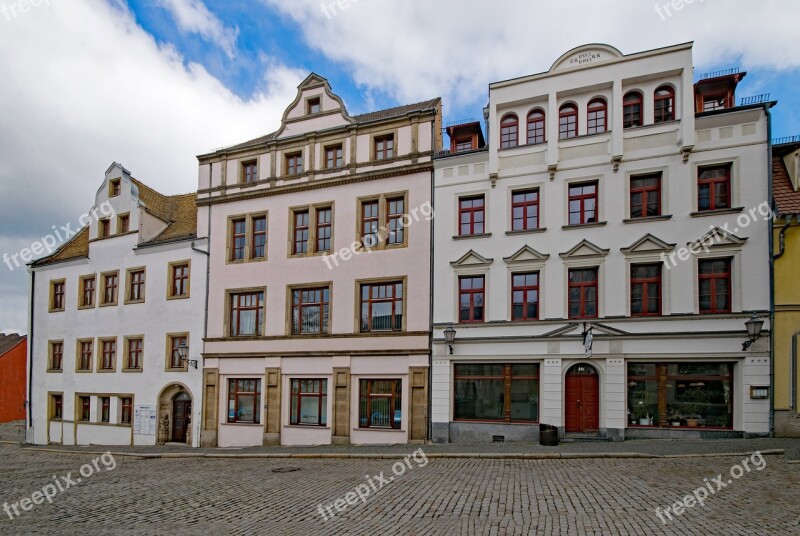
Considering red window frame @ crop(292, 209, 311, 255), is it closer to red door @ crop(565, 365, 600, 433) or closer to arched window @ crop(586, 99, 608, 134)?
arched window @ crop(586, 99, 608, 134)

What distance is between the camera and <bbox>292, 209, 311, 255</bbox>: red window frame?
25141 mm

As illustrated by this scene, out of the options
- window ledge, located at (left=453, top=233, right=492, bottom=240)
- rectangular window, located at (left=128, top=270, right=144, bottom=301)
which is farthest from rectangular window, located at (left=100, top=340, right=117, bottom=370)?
window ledge, located at (left=453, top=233, right=492, bottom=240)

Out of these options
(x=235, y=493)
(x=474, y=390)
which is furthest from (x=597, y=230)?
(x=235, y=493)

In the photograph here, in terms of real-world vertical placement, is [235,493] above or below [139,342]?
below

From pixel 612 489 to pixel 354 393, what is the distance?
42.1ft

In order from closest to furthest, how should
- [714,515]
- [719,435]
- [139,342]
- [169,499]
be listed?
[714,515]
[169,499]
[719,435]
[139,342]

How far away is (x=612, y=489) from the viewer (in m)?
11.8

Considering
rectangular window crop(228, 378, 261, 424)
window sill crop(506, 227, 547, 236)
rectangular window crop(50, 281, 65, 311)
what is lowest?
rectangular window crop(228, 378, 261, 424)

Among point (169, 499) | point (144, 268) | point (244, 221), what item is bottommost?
point (169, 499)

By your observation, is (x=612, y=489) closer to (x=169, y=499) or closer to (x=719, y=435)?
(x=719, y=435)

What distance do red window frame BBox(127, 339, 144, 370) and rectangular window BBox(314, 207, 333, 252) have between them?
11.5m

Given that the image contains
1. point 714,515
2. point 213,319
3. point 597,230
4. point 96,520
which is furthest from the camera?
point 213,319

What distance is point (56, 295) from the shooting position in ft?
107

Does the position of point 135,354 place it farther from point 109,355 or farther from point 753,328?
point 753,328
